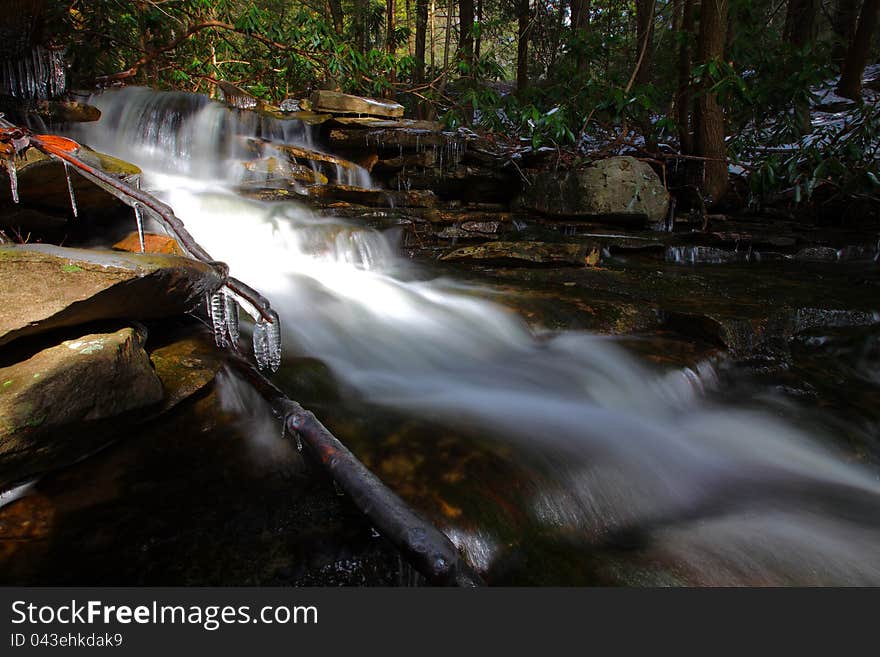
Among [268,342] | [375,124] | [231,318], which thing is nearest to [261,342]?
[268,342]

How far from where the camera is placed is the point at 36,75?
23.9 ft

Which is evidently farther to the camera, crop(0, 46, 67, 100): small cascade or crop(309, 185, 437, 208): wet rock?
crop(309, 185, 437, 208): wet rock

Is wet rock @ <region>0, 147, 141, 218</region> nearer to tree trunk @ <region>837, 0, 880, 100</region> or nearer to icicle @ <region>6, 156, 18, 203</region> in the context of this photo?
icicle @ <region>6, 156, 18, 203</region>

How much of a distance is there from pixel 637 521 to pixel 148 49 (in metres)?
12.0

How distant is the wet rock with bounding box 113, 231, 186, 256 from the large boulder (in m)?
5.86

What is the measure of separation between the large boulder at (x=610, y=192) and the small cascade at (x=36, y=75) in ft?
26.3

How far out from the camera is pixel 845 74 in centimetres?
1116

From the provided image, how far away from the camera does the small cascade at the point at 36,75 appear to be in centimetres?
693

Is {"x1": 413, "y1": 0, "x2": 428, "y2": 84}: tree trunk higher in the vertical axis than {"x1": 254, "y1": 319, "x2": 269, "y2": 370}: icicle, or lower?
higher

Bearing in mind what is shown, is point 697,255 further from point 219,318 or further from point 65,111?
point 65,111

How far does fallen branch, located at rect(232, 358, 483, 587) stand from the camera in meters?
1.34

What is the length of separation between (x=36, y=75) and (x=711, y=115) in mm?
10794

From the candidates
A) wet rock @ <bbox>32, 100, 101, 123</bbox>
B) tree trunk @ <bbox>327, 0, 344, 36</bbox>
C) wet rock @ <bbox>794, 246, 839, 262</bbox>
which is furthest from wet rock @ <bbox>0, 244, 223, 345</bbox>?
tree trunk @ <bbox>327, 0, 344, 36</bbox>
